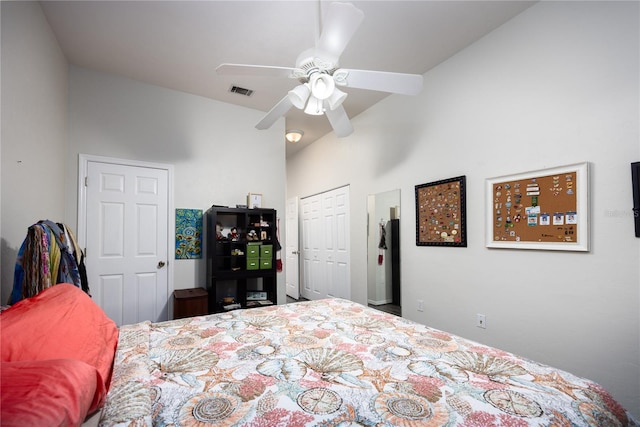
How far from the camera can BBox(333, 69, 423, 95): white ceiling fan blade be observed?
1.80 m

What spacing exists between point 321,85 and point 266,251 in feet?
7.63

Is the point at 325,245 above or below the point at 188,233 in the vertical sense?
below

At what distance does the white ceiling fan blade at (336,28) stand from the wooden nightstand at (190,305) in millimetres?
2691

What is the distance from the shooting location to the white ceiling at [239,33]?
2.29 meters

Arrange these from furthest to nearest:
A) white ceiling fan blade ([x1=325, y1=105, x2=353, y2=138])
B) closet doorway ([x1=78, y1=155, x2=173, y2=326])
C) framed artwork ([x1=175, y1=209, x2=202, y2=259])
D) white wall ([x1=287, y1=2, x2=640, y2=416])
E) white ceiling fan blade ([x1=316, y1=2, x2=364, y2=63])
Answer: framed artwork ([x1=175, y1=209, x2=202, y2=259]) < closet doorway ([x1=78, y1=155, x2=173, y2=326]) < white ceiling fan blade ([x1=325, y1=105, x2=353, y2=138]) < white wall ([x1=287, y1=2, x2=640, y2=416]) < white ceiling fan blade ([x1=316, y1=2, x2=364, y2=63])

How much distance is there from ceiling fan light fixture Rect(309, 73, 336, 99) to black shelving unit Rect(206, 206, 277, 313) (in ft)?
6.87

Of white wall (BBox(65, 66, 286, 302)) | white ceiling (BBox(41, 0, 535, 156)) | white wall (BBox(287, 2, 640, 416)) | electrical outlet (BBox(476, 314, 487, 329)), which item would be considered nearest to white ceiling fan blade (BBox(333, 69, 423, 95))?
white ceiling (BBox(41, 0, 535, 156))

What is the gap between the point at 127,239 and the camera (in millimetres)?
3270

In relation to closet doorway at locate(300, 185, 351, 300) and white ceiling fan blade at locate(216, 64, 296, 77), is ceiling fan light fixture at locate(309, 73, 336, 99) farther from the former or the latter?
closet doorway at locate(300, 185, 351, 300)

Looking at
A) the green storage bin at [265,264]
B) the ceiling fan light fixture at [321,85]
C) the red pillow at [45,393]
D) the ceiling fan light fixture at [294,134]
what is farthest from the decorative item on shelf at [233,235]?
the red pillow at [45,393]

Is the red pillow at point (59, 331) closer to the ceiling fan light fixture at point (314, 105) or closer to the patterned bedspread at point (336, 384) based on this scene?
the patterned bedspread at point (336, 384)

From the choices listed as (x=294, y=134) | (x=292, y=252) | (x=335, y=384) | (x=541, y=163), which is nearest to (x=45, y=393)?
(x=335, y=384)

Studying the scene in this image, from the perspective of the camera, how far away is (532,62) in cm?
235

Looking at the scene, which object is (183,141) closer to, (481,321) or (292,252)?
(292,252)
